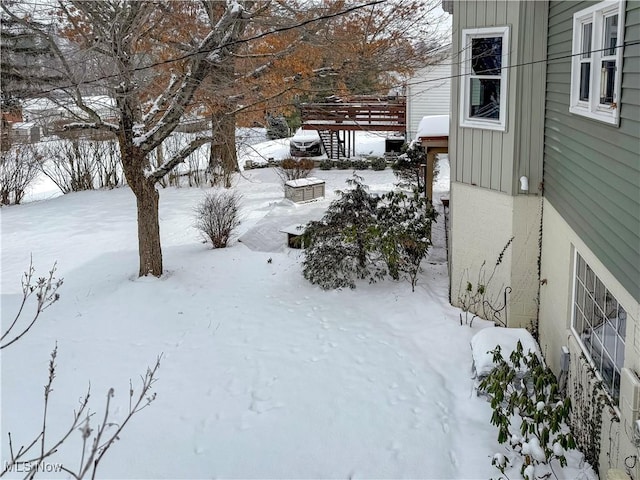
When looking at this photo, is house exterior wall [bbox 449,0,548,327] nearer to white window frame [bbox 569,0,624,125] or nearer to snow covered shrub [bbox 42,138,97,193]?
white window frame [bbox 569,0,624,125]

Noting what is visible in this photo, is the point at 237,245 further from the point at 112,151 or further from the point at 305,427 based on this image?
the point at 112,151

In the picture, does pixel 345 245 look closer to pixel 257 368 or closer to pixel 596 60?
pixel 257 368

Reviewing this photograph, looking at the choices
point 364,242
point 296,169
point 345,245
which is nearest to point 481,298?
point 364,242

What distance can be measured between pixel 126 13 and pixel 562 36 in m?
5.78

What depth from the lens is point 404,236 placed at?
29.2ft

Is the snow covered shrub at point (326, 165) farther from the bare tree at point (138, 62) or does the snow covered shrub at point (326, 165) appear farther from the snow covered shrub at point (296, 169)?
the bare tree at point (138, 62)

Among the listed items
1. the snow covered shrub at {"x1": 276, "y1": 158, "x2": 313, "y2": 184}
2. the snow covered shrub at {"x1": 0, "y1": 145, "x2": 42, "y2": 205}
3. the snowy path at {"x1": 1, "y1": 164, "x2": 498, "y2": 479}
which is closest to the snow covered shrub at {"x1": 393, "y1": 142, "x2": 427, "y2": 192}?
the snowy path at {"x1": 1, "y1": 164, "x2": 498, "y2": 479}

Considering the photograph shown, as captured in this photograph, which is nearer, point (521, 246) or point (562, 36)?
point (562, 36)

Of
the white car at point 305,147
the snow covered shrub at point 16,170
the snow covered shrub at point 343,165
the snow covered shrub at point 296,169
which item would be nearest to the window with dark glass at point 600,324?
the snow covered shrub at point 296,169

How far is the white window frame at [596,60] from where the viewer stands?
411 cm

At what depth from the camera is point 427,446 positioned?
5.07 metres

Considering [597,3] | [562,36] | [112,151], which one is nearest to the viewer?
[597,3]

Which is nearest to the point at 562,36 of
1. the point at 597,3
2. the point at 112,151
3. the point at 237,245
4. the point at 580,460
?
the point at 597,3

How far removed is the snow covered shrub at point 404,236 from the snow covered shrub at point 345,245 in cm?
18
